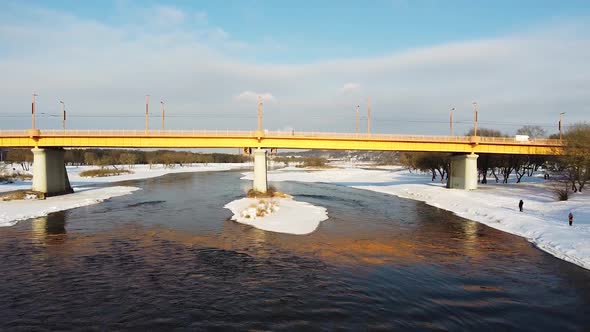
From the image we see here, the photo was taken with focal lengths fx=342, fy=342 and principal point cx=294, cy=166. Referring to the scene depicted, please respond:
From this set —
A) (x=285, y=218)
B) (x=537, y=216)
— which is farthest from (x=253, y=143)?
(x=537, y=216)

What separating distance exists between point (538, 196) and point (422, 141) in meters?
17.7

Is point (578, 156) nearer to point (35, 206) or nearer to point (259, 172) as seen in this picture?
point (259, 172)

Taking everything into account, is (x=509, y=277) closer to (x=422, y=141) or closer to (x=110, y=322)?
(x=110, y=322)

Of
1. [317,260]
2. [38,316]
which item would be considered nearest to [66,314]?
[38,316]

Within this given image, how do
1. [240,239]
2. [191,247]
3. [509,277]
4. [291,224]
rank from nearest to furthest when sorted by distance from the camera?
[509,277] → [191,247] → [240,239] → [291,224]

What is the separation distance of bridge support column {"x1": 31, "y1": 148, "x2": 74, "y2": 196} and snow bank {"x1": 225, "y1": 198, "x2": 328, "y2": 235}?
96.8 ft

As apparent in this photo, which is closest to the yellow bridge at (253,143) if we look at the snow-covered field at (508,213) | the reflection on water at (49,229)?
the snow-covered field at (508,213)

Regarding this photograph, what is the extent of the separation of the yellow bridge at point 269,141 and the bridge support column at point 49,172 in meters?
1.74

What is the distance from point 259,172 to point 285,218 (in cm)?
2078

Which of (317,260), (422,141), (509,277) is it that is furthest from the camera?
(422,141)

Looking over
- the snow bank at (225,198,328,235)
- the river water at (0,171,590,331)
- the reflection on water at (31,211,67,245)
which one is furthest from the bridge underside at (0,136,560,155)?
the river water at (0,171,590,331)

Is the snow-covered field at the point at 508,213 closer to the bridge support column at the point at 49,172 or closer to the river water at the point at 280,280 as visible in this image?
the river water at the point at 280,280

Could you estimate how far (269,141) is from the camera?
2142 inches

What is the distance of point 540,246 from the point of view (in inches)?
926
